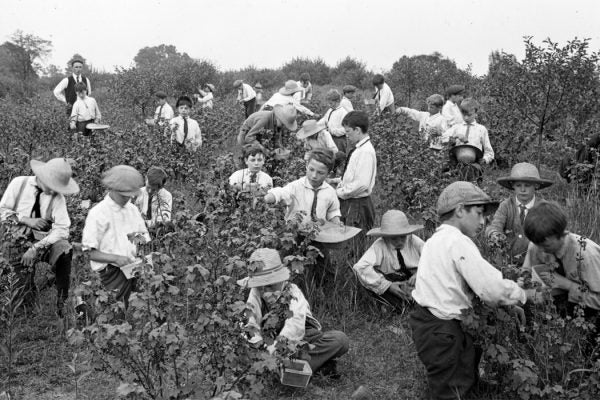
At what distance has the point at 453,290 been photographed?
11.7 ft

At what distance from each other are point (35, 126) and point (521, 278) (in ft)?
28.9

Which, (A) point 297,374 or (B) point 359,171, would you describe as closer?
(A) point 297,374

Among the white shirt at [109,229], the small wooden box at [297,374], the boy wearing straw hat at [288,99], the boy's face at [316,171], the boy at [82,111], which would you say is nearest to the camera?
the small wooden box at [297,374]

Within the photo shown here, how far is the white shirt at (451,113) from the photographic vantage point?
956cm

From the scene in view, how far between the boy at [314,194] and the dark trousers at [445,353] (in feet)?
5.79

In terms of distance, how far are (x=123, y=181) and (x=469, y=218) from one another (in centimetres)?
246

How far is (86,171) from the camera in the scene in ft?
22.9

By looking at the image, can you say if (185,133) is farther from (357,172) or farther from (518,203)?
(518,203)

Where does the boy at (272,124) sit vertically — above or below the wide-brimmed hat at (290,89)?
below

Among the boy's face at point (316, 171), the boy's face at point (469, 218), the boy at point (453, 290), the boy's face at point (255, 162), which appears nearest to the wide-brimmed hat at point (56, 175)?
the boy's face at point (255, 162)

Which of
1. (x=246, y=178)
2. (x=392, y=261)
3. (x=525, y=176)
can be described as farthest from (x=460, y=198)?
(x=246, y=178)

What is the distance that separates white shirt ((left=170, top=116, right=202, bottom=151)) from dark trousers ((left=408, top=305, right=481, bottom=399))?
6046mm

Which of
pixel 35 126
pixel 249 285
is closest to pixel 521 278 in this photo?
pixel 249 285

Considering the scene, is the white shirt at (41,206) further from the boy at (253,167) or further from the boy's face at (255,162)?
the boy's face at (255,162)
